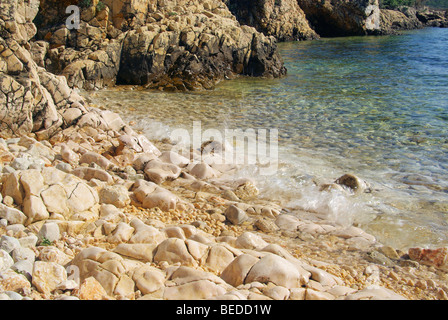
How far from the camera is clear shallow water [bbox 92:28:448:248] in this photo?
17.8 ft

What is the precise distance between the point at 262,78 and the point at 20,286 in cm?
1490

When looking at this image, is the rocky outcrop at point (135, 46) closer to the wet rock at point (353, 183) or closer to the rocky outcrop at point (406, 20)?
the wet rock at point (353, 183)

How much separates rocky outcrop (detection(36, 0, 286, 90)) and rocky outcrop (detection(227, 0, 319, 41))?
73.8 ft

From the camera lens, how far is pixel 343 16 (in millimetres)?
42844

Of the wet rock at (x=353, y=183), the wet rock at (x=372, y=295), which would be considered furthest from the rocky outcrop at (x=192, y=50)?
the wet rock at (x=372, y=295)

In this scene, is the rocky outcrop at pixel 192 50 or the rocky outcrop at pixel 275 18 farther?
the rocky outcrop at pixel 275 18

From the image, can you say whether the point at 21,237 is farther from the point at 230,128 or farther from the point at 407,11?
the point at 407,11

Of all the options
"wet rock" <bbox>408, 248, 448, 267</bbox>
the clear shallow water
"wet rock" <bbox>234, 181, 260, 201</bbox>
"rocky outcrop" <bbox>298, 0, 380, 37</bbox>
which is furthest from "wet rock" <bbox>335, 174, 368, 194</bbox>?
"rocky outcrop" <bbox>298, 0, 380, 37</bbox>

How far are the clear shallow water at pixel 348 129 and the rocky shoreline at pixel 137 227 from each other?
1.52 feet

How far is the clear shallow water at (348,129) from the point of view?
541 centimetres

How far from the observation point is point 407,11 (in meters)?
54.5

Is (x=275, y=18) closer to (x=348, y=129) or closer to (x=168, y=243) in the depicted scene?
(x=348, y=129)

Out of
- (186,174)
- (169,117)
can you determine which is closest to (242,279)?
(186,174)

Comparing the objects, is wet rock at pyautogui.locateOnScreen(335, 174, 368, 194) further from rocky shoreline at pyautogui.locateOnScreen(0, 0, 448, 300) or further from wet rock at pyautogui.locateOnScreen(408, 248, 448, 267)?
wet rock at pyautogui.locateOnScreen(408, 248, 448, 267)
